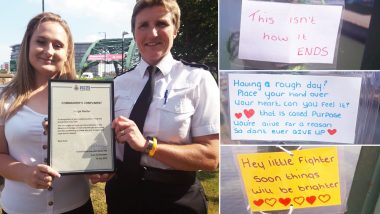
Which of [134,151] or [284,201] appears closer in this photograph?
[284,201]

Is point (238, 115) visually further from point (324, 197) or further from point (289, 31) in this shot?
point (324, 197)

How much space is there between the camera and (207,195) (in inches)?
207

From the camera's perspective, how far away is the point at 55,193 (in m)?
2.08

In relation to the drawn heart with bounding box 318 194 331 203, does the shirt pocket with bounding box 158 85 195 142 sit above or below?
above

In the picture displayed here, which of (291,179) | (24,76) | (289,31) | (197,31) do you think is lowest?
(197,31)

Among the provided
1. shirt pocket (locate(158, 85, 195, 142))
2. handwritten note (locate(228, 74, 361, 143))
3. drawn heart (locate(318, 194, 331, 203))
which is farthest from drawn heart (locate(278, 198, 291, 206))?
shirt pocket (locate(158, 85, 195, 142))

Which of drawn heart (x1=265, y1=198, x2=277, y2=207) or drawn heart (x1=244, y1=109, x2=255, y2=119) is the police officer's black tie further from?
drawn heart (x1=265, y1=198, x2=277, y2=207)

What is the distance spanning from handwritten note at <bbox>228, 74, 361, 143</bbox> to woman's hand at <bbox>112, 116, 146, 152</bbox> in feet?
1.46

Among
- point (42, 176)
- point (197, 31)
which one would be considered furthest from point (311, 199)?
point (197, 31)

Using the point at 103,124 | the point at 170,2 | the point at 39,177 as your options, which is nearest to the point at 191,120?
the point at 103,124

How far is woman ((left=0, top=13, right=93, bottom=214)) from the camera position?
6.63 feet

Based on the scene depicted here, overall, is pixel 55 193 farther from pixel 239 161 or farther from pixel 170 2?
pixel 170 2

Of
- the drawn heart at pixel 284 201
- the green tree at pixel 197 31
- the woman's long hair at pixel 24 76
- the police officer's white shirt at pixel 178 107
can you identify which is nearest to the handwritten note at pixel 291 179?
the drawn heart at pixel 284 201

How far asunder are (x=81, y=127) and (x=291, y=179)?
3.46 feet
